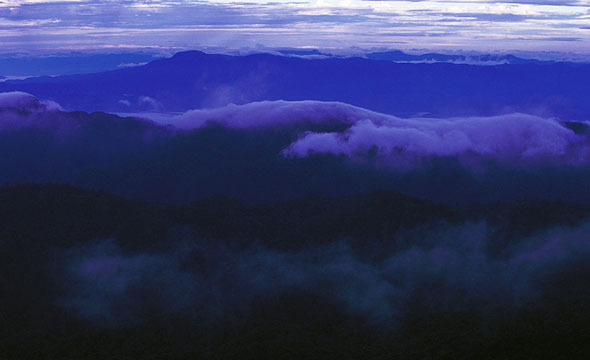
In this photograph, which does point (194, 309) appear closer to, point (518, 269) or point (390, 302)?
point (390, 302)

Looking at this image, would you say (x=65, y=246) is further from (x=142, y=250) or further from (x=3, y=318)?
(x=3, y=318)

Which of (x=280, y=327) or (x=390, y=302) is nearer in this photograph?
(x=280, y=327)

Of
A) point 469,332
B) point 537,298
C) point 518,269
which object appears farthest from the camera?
point 518,269

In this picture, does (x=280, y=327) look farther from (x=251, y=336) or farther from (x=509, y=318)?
(x=509, y=318)

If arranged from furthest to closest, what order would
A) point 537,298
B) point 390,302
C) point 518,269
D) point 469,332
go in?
point 518,269
point 390,302
point 537,298
point 469,332

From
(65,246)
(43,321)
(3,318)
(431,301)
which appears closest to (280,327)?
(431,301)

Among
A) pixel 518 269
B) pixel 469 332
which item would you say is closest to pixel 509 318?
pixel 469 332

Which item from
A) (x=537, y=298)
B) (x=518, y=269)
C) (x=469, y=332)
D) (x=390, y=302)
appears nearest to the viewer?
(x=469, y=332)

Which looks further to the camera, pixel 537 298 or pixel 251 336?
pixel 537 298
